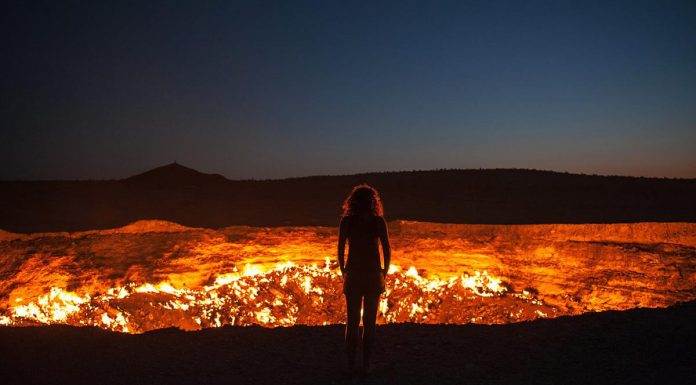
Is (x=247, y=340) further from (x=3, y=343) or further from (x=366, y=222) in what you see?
(x=3, y=343)

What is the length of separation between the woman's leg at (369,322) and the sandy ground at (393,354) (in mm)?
181

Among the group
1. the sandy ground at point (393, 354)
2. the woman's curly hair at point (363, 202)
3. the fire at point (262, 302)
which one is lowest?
the fire at point (262, 302)

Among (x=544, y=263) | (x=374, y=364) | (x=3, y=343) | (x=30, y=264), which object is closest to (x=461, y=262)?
(x=544, y=263)

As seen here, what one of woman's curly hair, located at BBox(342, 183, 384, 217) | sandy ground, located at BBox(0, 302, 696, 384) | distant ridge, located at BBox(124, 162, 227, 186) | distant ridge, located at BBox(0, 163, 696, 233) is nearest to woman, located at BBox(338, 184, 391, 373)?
woman's curly hair, located at BBox(342, 183, 384, 217)

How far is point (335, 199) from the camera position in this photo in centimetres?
1697

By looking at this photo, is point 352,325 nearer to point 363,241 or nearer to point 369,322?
point 369,322

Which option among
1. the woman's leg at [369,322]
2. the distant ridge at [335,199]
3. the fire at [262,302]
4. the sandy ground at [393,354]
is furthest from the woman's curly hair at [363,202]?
the distant ridge at [335,199]

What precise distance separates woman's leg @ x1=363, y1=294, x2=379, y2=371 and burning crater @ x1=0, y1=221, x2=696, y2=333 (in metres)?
5.29

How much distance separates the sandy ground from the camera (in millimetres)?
4387

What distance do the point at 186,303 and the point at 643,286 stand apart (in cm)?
840

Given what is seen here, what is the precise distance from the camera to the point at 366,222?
4281mm

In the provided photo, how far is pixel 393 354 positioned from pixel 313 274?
18.5ft

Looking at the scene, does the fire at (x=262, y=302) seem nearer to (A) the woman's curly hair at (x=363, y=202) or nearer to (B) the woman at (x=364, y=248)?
(B) the woman at (x=364, y=248)

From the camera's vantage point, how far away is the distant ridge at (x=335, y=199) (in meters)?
12.5
